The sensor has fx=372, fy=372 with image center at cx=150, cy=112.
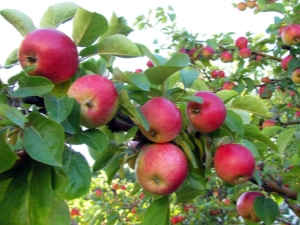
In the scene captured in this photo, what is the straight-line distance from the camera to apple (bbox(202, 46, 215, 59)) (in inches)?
118

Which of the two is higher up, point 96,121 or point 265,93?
point 96,121

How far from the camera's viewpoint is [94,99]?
800 millimetres

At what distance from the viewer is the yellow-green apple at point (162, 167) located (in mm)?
897

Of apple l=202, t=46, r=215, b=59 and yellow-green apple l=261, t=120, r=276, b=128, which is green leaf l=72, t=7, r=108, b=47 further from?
apple l=202, t=46, r=215, b=59

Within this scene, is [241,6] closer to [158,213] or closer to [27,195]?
[158,213]

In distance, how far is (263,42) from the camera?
9.46 feet

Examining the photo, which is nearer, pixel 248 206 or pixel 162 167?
pixel 162 167

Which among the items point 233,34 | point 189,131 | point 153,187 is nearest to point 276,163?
point 189,131

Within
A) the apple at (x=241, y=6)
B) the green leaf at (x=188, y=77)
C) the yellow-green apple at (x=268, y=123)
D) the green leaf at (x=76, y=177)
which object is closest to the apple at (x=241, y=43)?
the yellow-green apple at (x=268, y=123)

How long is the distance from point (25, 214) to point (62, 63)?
31 cm

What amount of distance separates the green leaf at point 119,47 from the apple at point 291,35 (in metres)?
1.81

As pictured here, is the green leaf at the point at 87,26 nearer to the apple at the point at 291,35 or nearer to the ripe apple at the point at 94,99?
the ripe apple at the point at 94,99

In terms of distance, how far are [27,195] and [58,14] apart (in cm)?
41

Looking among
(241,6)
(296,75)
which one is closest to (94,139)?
(296,75)
